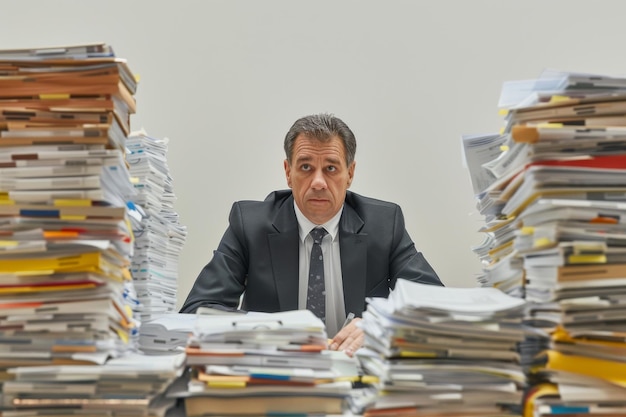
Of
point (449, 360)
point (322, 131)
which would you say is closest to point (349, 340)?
point (449, 360)

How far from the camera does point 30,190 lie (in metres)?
1.11

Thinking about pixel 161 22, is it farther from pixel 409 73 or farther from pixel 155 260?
pixel 155 260

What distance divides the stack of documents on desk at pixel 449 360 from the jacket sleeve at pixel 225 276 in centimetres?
125

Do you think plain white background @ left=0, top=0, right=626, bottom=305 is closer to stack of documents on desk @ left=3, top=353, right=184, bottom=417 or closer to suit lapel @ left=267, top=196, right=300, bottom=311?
suit lapel @ left=267, top=196, right=300, bottom=311

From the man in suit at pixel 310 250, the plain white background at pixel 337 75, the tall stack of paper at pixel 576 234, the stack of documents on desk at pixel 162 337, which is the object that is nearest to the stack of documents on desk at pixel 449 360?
the tall stack of paper at pixel 576 234

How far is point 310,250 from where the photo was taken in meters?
2.42

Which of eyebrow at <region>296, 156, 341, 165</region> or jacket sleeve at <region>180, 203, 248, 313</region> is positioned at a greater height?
eyebrow at <region>296, 156, 341, 165</region>

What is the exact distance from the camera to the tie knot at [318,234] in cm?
241

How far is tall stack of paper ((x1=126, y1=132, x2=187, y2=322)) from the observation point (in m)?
1.96

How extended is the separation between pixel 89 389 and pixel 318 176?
1.44 m

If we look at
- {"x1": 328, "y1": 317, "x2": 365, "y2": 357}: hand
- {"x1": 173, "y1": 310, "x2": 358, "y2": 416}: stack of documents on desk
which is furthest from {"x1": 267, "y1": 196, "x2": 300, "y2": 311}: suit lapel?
{"x1": 173, "y1": 310, "x2": 358, "y2": 416}: stack of documents on desk

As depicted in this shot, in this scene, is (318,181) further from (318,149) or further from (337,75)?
(337,75)

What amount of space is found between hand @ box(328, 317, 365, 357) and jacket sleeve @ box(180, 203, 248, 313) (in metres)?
0.64

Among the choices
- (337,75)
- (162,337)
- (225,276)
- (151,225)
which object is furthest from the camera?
(337,75)
